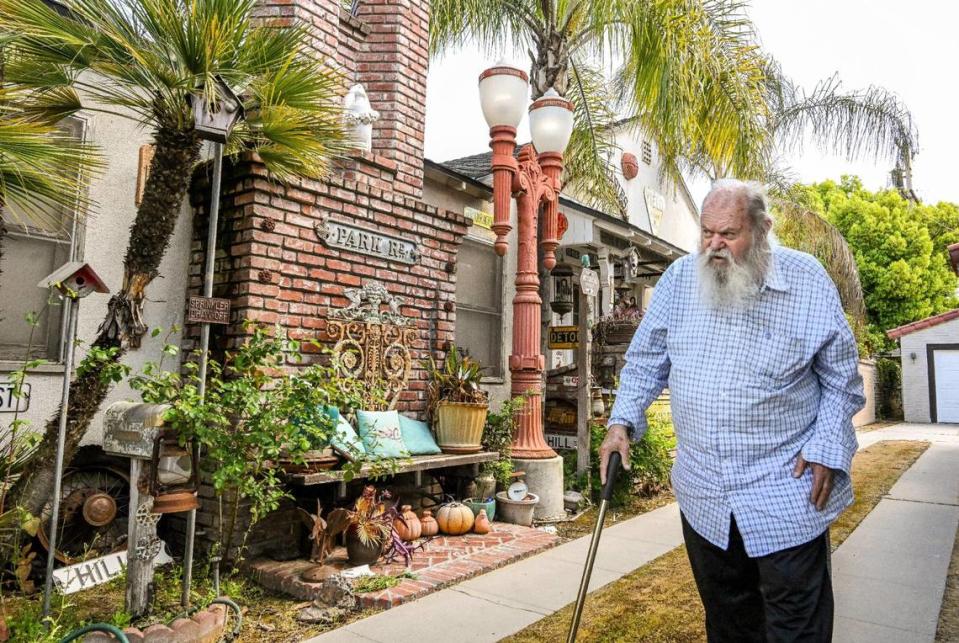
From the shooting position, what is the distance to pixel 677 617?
343 centimetres

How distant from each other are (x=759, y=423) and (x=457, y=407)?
332 centimetres

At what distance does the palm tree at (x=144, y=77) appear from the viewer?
2836 mm

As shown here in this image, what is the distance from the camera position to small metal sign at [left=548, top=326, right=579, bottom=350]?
6719 millimetres

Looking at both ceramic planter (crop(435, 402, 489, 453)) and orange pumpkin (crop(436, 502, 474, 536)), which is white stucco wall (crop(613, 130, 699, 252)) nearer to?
ceramic planter (crop(435, 402, 489, 453))

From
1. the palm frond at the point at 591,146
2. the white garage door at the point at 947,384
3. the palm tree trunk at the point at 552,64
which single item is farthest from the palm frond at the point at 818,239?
the palm tree trunk at the point at 552,64

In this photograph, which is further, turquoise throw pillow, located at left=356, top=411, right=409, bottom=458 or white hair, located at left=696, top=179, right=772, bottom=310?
turquoise throw pillow, located at left=356, top=411, right=409, bottom=458

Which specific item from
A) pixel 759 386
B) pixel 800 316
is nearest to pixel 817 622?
pixel 759 386

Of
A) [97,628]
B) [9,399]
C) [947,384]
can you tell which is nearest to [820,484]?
[97,628]

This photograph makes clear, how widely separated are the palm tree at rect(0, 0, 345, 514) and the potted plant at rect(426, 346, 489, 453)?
251 centimetres

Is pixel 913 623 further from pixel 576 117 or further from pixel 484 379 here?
pixel 576 117

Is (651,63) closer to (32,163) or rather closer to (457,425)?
(457,425)

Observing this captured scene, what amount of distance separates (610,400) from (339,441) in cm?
401

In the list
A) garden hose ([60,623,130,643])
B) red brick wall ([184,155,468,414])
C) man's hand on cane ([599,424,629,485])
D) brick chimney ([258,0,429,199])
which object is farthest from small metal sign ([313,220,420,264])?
man's hand on cane ([599,424,629,485])

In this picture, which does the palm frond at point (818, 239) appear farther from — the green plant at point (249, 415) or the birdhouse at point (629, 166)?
the green plant at point (249, 415)
